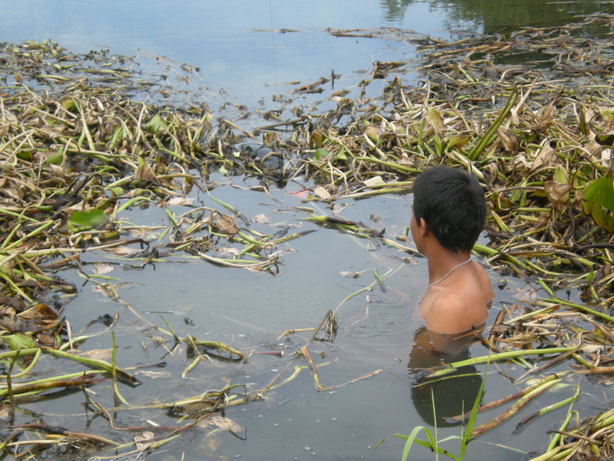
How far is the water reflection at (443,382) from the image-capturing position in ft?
8.07

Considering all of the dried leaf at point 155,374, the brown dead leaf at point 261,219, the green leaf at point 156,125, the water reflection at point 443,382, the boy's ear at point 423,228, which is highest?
the green leaf at point 156,125

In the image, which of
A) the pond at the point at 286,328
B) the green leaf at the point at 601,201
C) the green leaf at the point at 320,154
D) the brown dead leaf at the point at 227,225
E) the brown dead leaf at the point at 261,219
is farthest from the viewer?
the green leaf at the point at 320,154

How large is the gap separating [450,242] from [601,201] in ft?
2.92

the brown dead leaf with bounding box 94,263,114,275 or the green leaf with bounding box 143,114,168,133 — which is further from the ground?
the green leaf with bounding box 143,114,168,133

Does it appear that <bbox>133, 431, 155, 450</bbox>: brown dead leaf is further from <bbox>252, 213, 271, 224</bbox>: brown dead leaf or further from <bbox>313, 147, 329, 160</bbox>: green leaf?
<bbox>313, 147, 329, 160</bbox>: green leaf

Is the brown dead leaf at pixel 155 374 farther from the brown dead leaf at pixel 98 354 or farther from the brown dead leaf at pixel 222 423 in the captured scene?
the brown dead leaf at pixel 222 423

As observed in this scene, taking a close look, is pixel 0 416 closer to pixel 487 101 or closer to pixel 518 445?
pixel 518 445

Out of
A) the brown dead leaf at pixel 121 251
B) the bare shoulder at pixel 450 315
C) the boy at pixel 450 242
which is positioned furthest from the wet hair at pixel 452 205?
the brown dead leaf at pixel 121 251

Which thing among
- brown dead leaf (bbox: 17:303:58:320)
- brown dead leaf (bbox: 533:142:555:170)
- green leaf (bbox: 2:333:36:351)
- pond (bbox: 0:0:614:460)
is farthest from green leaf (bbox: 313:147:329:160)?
green leaf (bbox: 2:333:36:351)

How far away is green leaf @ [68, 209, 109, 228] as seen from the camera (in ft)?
12.0

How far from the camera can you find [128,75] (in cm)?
661

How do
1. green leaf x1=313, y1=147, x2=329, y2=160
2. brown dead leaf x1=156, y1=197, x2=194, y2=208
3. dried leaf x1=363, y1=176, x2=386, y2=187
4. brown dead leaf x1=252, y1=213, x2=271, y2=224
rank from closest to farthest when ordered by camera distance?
1. brown dead leaf x1=252, y1=213, x2=271, y2=224
2. brown dead leaf x1=156, y1=197, x2=194, y2=208
3. dried leaf x1=363, y1=176, x2=386, y2=187
4. green leaf x1=313, y1=147, x2=329, y2=160

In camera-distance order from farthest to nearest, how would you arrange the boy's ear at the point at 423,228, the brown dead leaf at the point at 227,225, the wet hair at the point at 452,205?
the brown dead leaf at the point at 227,225 → the boy's ear at the point at 423,228 → the wet hair at the point at 452,205

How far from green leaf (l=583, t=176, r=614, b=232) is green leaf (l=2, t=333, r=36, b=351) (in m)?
2.65
